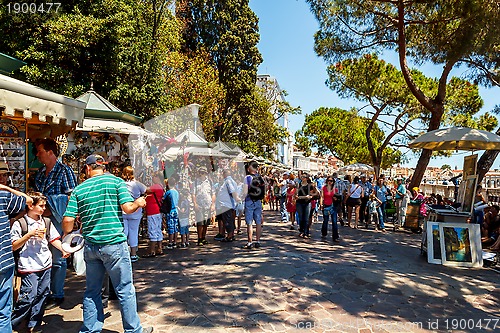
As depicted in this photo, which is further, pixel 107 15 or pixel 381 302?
pixel 107 15

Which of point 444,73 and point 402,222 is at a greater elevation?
point 444,73

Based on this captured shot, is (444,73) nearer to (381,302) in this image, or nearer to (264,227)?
(264,227)

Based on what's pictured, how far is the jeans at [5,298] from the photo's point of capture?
3.07 meters

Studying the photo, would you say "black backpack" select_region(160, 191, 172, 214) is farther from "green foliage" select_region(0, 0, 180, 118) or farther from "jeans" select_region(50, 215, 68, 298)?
"green foliage" select_region(0, 0, 180, 118)

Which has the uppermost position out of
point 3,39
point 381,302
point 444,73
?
point 3,39

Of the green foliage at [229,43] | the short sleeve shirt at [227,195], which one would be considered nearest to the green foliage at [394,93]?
the green foliage at [229,43]

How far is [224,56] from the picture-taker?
24656 millimetres

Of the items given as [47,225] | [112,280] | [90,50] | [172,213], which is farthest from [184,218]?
[90,50]

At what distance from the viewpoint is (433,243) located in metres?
7.09

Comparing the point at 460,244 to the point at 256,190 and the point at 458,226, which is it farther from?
the point at 256,190

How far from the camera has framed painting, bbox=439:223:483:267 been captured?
688 centimetres

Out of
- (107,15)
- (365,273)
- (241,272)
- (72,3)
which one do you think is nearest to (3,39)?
(72,3)

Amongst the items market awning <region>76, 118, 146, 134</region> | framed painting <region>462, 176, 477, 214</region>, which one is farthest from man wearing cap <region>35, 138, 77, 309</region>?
framed painting <region>462, 176, 477, 214</region>

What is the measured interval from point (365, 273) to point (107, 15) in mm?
11414
